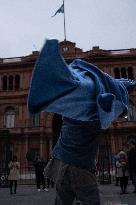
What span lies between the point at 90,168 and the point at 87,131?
0.35m

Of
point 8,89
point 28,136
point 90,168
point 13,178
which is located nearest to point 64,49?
point 8,89

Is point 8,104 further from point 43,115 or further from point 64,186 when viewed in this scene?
point 64,186

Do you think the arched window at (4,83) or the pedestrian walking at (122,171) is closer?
the pedestrian walking at (122,171)

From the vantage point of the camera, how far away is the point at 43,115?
32531mm

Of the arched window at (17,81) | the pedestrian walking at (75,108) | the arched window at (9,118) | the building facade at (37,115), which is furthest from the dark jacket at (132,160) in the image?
the arched window at (17,81)

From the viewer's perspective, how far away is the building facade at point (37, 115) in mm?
→ 30922

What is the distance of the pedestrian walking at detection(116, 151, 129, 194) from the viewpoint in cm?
1089

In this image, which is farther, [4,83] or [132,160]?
[4,83]

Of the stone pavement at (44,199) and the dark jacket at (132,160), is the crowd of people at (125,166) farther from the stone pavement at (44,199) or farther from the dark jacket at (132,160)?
the stone pavement at (44,199)

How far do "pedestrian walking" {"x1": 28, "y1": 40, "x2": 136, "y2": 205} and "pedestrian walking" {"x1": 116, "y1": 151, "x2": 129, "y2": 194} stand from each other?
27.5 feet

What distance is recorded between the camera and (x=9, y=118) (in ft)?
109

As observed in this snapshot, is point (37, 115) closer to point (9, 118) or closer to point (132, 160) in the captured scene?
point (9, 118)

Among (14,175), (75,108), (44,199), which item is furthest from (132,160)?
(75,108)

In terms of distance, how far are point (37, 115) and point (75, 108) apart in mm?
27897
